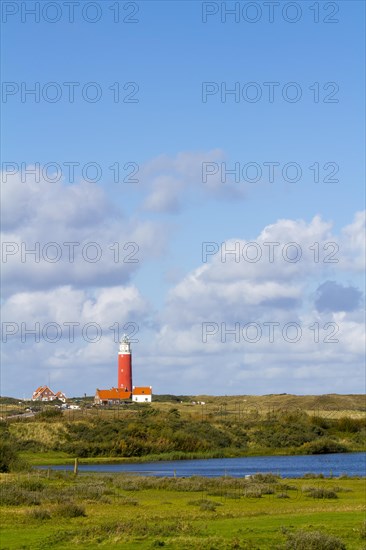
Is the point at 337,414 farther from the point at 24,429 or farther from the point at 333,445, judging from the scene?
the point at 24,429

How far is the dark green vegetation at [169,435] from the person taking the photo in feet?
324

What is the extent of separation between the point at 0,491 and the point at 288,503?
14102mm

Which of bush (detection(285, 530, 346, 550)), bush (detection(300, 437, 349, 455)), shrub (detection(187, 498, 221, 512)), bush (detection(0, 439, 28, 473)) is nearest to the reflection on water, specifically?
bush (detection(300, 437, 349, 455))

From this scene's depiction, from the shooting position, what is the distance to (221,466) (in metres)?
82.4

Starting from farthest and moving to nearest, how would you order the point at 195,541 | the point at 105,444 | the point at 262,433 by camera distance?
1. the point at 262,433
2. the point at 105,444
3. the point at 195,541

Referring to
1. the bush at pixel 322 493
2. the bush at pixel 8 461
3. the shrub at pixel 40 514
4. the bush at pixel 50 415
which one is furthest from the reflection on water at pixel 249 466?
the shrub at pixel 40 514

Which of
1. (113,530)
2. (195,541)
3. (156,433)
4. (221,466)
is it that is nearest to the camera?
(195,541)

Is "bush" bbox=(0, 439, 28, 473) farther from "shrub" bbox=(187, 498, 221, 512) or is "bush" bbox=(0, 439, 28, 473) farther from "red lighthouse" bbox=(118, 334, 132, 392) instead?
"red lighthouse" bbox=(118, 334, 132, 392)

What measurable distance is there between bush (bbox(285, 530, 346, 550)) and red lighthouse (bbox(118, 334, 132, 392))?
12700 centimetres

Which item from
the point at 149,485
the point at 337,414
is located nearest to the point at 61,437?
the point at 149,485

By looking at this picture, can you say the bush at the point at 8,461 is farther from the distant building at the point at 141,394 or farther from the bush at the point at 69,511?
the distant building at the point at 141,394

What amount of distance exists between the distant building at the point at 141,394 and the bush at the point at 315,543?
452 ft

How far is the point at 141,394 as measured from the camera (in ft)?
544

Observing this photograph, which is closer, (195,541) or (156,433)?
(195,541)
